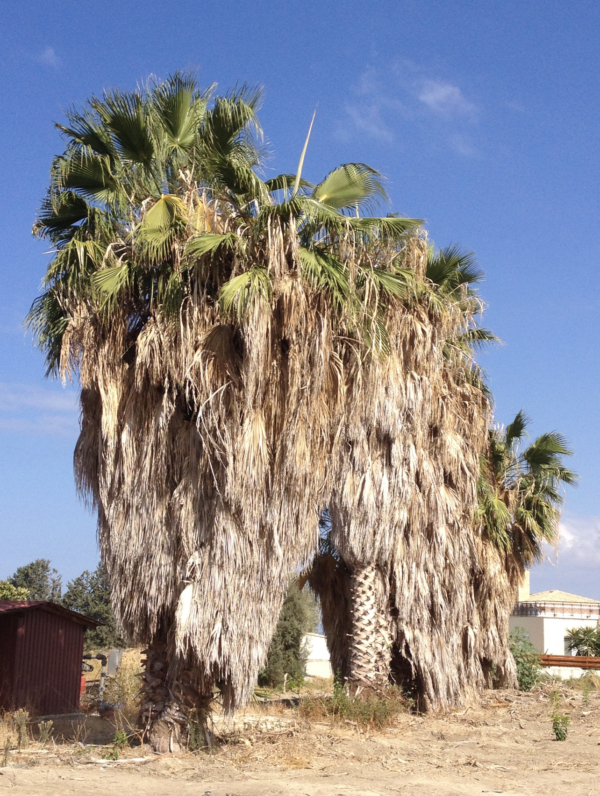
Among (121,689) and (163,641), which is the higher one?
(163,641)

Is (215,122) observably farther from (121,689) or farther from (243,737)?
(121,689)

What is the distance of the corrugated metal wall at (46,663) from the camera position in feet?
60.1

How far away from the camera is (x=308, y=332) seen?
11.5 m

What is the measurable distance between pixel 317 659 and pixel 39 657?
58.2ft

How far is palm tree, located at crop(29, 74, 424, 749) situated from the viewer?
11.1 metres

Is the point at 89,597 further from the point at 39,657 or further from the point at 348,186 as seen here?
the point at 348,186

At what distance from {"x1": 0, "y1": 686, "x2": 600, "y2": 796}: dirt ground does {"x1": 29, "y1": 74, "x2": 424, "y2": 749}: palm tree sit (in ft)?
3.20

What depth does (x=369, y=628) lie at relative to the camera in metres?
16.5

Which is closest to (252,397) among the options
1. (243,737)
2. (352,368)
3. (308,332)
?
(308,332)

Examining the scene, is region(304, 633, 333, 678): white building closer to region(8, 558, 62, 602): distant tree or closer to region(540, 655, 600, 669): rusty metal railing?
region(540, 655, 600, 669): rusty metal railing

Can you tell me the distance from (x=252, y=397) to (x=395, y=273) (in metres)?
4.17

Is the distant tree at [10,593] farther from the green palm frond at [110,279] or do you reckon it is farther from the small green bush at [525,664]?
the green palm frond at [110,279]

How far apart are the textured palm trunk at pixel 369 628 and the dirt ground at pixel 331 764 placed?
1.22m

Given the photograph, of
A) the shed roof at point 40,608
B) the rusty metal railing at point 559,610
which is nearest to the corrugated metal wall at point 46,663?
the shed roof at point 40,608
